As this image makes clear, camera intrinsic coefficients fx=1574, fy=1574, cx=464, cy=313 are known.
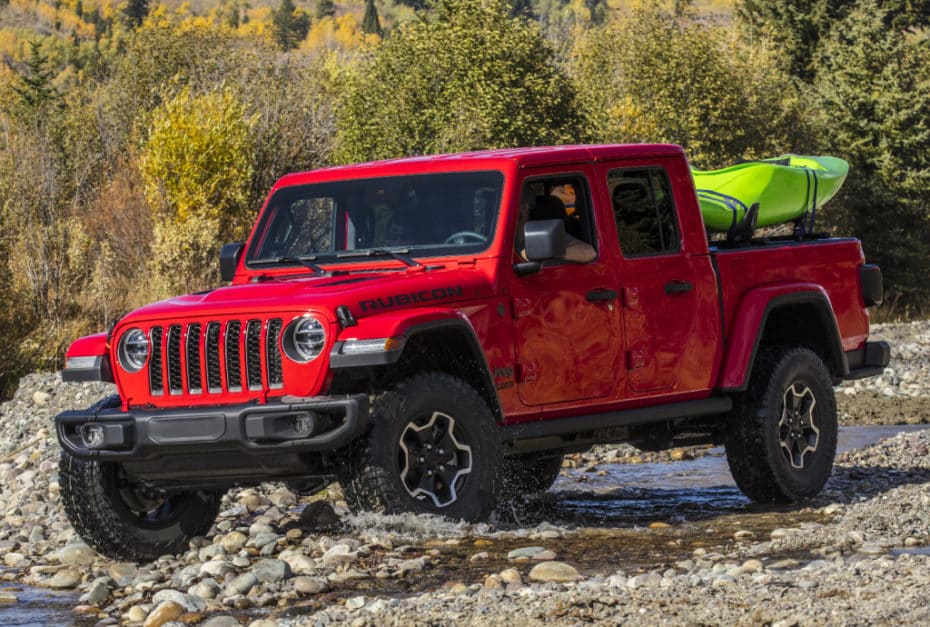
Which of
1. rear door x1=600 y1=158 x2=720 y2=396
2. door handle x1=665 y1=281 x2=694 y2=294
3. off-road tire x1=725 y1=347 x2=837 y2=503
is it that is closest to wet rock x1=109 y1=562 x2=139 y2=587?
rear door x1=600 y1=158 x2=720 y2=396

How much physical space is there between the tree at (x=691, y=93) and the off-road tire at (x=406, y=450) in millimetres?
38634

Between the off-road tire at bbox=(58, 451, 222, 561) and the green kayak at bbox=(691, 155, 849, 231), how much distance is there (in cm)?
388

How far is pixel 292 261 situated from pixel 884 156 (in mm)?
36730

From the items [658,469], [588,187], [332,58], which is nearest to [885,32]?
[332,58]

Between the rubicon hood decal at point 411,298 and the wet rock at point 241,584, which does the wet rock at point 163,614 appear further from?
the rubicon hood decal at point 411,298

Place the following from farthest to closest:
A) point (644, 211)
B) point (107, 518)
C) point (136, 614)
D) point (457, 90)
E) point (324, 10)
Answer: point (324, 10) < point (457, 90) < point (644, 211) < point (107, 518) < point (136, 614)

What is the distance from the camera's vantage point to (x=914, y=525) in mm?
8094

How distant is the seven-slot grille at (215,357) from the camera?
738 centimetres

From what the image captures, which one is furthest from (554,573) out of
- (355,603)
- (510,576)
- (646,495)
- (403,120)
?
(403,120)

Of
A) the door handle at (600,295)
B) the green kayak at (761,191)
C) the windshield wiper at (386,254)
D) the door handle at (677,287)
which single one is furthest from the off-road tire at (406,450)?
the green kayak at (761,191)

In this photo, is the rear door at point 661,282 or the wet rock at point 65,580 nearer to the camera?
the wet rock at point 65,580

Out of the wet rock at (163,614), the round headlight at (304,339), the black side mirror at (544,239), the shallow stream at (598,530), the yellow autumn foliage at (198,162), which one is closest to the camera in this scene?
the wet rock at (163,614)

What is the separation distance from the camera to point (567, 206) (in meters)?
8.66

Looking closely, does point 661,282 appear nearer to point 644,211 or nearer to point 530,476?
point 644,211
